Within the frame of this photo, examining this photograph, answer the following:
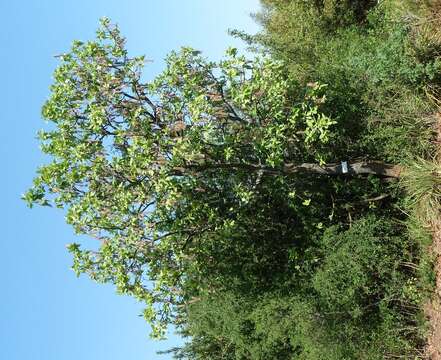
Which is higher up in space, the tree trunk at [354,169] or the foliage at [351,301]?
the tree trunk at [354,169]

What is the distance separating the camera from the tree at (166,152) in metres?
10.4

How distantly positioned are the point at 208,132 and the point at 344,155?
3827mm

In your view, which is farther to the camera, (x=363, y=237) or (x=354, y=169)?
(x=363, y=237)

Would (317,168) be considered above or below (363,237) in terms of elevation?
above

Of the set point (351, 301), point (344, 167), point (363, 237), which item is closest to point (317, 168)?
point (344, 167)

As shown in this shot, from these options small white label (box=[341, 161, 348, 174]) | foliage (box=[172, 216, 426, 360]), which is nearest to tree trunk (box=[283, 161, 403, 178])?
small white label (box=[341, 161, 348, 174])

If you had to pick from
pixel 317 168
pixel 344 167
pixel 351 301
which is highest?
pixel 317 168

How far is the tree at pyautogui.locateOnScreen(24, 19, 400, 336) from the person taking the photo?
1035 cm

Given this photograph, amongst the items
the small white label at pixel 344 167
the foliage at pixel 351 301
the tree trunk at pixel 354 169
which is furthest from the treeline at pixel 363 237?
the small white label at pixel 344 167

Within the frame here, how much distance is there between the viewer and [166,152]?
1036 cm

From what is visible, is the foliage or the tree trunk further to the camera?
the foliage

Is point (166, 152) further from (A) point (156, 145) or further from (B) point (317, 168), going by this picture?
(B) point (317, 168)

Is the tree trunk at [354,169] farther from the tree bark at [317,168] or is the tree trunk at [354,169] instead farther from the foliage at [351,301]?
the foliage at [351,301]

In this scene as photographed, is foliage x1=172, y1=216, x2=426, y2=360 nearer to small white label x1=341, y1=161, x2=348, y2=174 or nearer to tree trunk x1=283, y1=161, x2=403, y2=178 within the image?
tree trunk x1=283, y1=161, x2=403, y2=178
